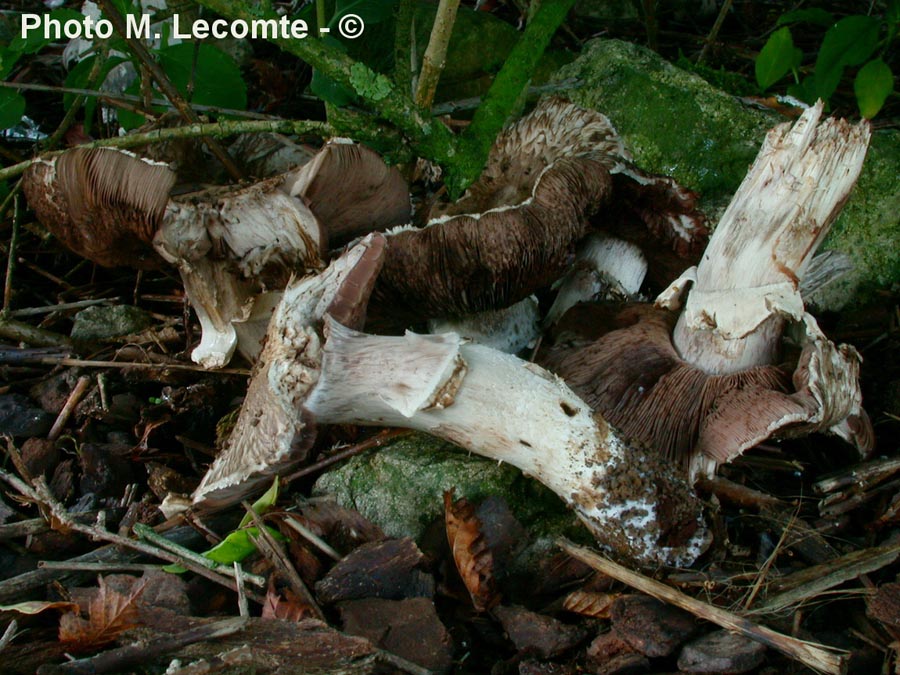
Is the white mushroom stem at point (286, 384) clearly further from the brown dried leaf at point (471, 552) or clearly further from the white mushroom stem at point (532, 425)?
the brown dried leaf at point (471, 552)

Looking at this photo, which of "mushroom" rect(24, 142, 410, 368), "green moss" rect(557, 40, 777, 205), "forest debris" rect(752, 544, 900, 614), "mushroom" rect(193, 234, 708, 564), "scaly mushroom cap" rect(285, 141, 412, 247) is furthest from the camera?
"green moss" rect(557, 40, 777, 205)

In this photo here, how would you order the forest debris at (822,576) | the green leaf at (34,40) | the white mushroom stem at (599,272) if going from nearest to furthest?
the forest debris at (822,576)
the green leaf at (34,40)
the white mushroom stem at (599,272)

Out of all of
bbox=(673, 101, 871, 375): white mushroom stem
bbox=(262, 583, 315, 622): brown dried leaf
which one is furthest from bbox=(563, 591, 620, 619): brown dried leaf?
bbox=(673, 101, 871, 375): white mushroom stem

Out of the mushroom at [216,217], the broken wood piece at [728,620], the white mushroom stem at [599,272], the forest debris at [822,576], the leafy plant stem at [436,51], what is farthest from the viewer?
the white mushroom stem at [599,272]

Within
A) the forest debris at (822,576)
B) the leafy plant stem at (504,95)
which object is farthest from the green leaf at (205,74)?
the forest debris at (822,576)

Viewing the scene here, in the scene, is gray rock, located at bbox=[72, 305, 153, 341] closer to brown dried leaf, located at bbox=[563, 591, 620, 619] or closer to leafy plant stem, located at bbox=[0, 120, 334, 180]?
leafy plant stem, located at bbox=[0, 120, 334, 180]

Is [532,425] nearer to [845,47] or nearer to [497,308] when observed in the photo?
[497,308]

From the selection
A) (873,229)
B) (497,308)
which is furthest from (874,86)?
(497,308)
